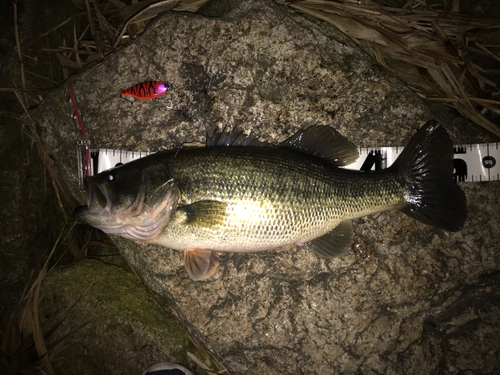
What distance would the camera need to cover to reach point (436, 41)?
3.17 m

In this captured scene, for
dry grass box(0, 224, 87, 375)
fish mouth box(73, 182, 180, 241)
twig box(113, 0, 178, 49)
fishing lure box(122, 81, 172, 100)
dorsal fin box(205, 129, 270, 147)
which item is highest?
twig box(113, 0, 178, 49)

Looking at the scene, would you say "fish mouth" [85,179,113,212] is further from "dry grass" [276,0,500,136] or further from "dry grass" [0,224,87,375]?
"dry grass" [276,0,500,136]

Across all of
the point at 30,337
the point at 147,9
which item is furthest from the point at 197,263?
the point at 147,9

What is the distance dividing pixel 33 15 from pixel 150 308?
3.49m

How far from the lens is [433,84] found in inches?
133

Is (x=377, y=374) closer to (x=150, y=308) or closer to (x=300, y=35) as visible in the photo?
(x=150, y=308)

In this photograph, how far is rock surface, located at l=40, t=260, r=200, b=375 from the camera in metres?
2.98

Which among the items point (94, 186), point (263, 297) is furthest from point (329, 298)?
point (94, 186)

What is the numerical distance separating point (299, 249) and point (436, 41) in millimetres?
2646

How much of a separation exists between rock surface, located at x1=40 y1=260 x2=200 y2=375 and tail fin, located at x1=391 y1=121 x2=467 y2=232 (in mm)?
2673

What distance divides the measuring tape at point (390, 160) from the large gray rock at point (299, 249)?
0.10 meters

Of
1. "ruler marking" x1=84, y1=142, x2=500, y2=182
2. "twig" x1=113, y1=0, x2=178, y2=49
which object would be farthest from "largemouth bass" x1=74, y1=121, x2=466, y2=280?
"twig" x1=113, y1=0, x2=178, y2=49

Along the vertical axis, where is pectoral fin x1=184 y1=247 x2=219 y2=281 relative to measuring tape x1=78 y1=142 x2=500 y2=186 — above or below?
below

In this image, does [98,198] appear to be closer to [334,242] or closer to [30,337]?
[334,242]
